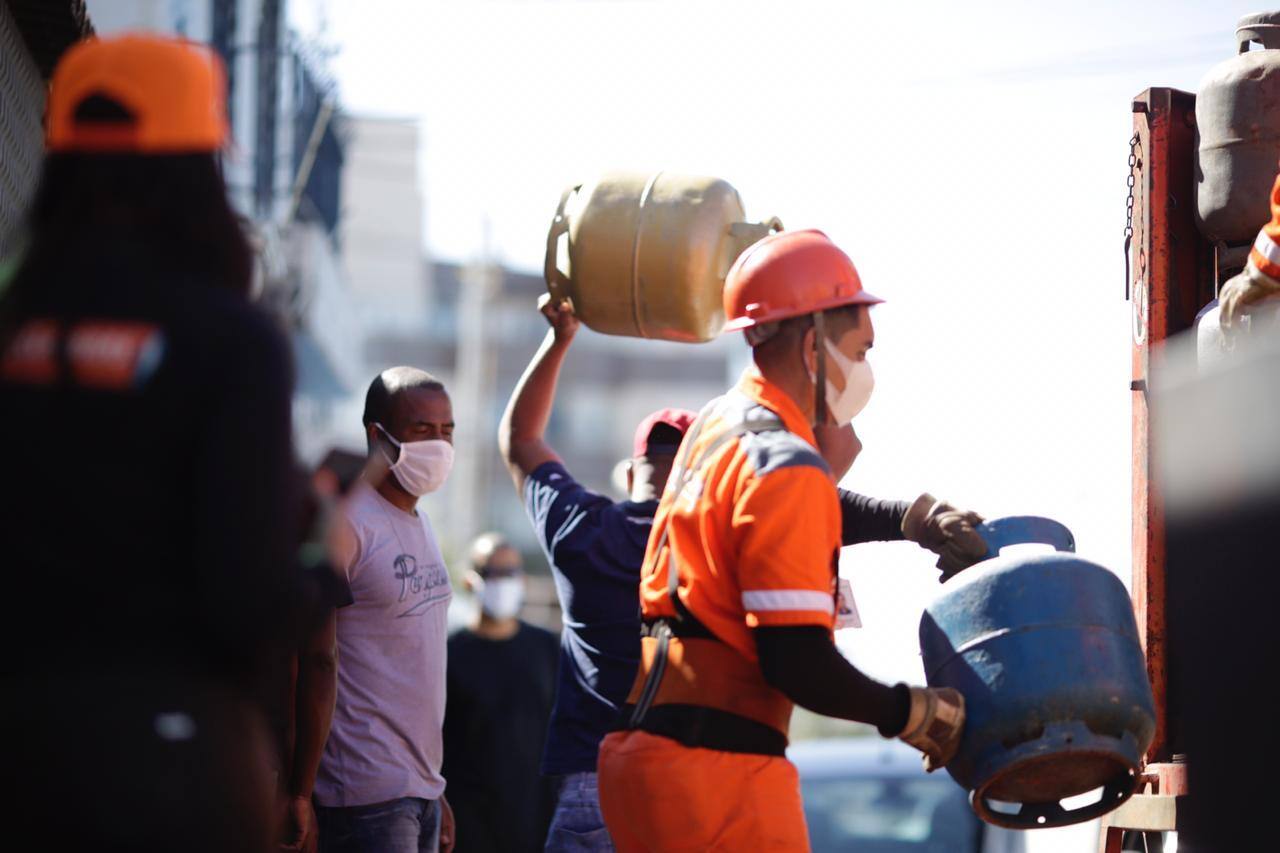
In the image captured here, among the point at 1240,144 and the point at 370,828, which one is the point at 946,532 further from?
the point at 370,828

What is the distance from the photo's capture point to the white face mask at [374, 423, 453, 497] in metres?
→ 5.59

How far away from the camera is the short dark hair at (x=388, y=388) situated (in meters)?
5.64

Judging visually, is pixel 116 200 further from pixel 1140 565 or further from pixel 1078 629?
pixel 1140 565

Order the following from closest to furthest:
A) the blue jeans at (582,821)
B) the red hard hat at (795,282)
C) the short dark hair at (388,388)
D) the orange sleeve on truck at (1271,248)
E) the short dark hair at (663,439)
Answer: the red hard hat at (795,282) → the orange sleeve on truck at (1271,248) → the blue jeans at (582,821) → the short dark hair at (388,388) → the short dark hair at (663,439)

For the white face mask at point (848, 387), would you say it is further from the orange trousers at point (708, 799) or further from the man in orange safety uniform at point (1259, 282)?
the man in orange safety uniform at point (1259, 282)

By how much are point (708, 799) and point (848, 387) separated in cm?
103

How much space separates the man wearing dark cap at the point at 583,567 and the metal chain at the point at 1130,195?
1498 millimetres

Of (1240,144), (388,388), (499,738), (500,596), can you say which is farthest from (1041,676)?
(500,596)

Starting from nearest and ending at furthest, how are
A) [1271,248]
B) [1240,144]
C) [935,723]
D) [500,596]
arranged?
[935,723], [1271,248], [1240,144], [500,596]

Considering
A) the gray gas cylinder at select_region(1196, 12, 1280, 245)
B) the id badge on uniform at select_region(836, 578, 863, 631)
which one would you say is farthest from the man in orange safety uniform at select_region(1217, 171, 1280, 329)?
the id badge on uniform at select_region(836, 578, 863, 631)

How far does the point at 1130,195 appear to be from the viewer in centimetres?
565

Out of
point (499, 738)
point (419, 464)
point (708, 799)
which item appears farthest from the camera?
point (499, 738)

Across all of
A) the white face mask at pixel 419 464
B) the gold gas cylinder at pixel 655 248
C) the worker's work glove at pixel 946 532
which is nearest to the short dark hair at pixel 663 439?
the gold gas cylinder at pixel 655 248

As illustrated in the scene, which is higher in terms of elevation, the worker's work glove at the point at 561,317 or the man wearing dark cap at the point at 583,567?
the worker's work glove at the point at 561,317
